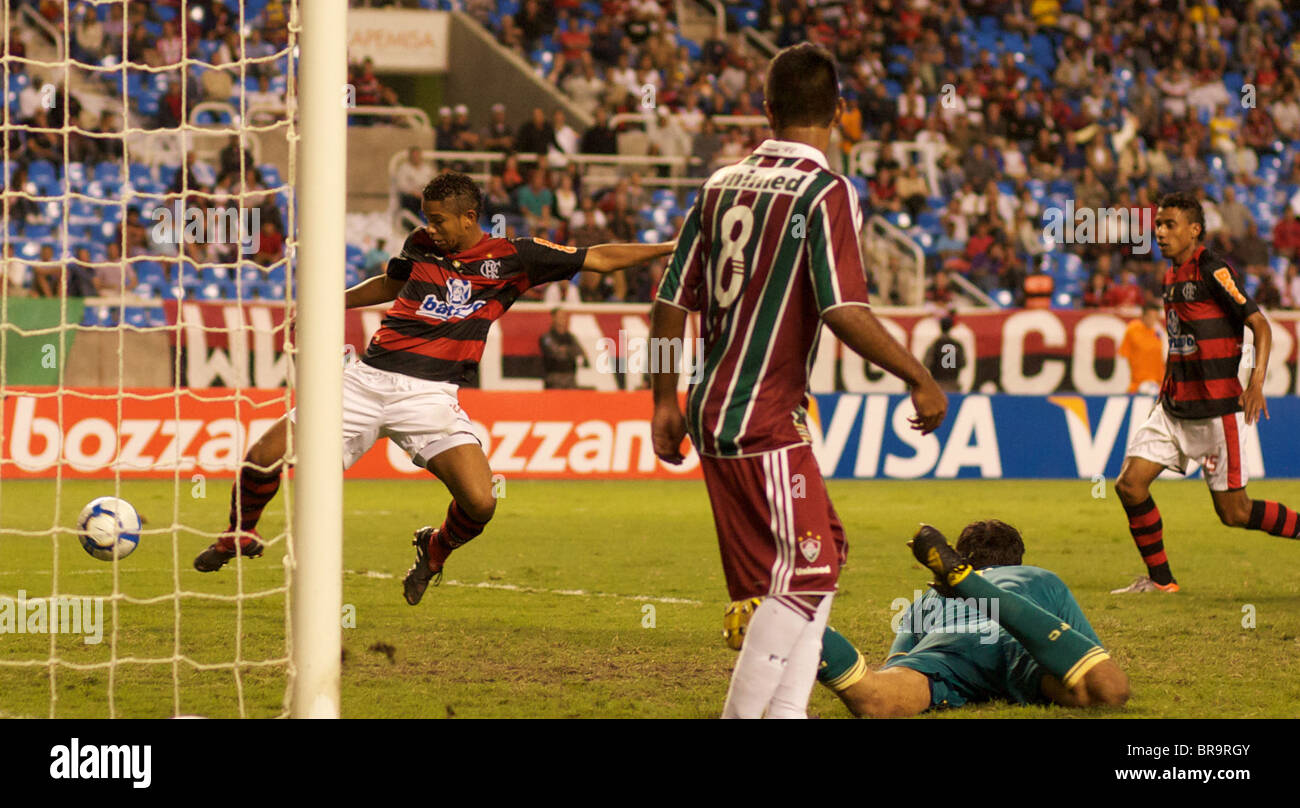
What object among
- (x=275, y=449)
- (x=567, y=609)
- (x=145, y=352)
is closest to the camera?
(x=275, y=449)

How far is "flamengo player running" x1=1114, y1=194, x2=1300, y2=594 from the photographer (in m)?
7.80

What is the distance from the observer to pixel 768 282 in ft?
13.0

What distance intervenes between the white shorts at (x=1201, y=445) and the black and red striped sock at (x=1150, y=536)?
269mm

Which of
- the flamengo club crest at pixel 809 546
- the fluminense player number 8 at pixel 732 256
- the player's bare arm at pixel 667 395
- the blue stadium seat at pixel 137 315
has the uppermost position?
the fluminense player number 8 at pixel 732 256

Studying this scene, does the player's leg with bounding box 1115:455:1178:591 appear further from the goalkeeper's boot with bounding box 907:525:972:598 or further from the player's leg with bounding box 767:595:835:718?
the player's leg with bounding box 767:595:835:718

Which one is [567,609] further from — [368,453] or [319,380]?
[368,453]

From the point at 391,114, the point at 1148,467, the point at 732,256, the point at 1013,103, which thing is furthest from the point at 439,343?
the point at 1013,103

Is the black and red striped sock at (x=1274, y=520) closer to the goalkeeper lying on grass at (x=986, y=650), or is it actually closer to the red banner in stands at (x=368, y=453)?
the goalkeeper lying on grass at (x=986, y=650)

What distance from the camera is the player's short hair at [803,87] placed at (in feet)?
13.0

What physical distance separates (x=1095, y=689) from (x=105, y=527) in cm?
392

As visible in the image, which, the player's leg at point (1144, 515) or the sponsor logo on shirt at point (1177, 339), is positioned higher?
the sponsor logo on shirt at point (1177, 339)

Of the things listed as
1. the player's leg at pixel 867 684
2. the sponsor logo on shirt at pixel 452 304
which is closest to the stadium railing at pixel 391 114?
the sponsor logo on shirt at pixel 452 304
